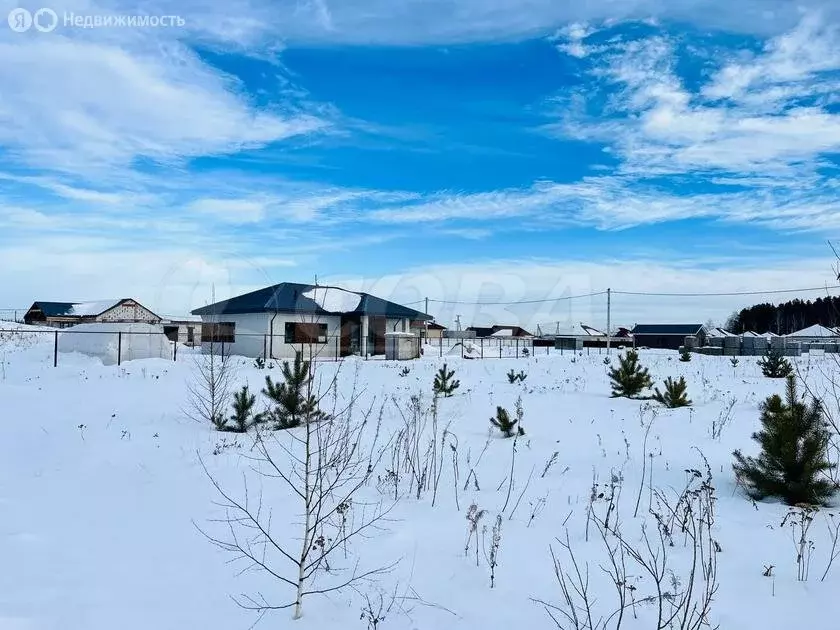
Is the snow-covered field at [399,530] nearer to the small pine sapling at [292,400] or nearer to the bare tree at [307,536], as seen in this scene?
the bare tree at [307,536]

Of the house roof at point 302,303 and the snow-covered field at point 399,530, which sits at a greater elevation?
the house roof at point 302,303

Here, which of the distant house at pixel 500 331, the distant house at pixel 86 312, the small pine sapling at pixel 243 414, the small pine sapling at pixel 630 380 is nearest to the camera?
the small pine sapling at pixel 243 414

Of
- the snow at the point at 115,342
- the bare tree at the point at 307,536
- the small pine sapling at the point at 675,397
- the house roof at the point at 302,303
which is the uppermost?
the house roof at the point at 302,303

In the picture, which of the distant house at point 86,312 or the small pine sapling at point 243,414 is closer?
the small pine sapling at point 243,414

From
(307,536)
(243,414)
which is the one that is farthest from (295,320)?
(307,536)

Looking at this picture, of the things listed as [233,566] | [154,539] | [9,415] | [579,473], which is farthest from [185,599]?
[9,415]

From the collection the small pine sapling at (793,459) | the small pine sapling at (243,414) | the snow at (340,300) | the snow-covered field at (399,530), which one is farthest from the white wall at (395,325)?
the small pine sapling at (793,459)

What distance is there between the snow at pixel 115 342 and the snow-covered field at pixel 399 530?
12.3 metres

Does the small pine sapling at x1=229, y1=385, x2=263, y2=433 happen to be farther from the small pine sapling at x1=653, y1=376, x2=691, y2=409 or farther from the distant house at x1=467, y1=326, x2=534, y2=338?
the distant house at x1=467, y1=326, x2=534, y2=338

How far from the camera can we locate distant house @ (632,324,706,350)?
62.7 metres

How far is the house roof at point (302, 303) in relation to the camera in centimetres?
2850

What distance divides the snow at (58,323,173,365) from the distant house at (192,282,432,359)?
3.59 m

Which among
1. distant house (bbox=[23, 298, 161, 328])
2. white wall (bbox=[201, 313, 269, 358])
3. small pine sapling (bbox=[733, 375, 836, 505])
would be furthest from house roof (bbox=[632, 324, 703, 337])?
small pine sapling (bbox=[733, 375, 836, 505])

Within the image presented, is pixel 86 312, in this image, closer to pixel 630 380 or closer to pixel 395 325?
pixel 395 325
